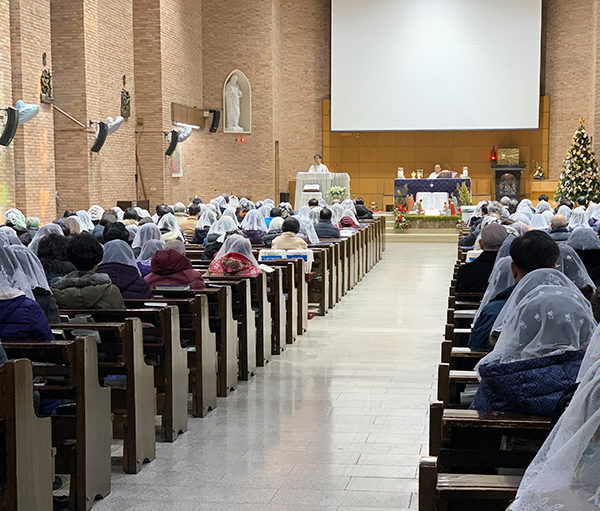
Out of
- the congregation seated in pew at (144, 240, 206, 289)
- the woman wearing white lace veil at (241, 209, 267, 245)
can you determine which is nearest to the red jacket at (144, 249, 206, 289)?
the congregation seated in pew at (144, 240, 206, 289)

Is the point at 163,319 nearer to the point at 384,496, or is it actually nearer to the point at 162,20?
the point at 384,496

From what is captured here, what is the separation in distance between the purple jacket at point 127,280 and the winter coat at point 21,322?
211cm

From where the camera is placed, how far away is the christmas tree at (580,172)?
2505 cm

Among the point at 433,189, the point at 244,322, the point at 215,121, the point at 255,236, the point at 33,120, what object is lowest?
the point at 244,322

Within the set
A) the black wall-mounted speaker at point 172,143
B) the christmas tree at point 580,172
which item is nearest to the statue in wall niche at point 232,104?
the black wall-mounted speaker at point 172,143

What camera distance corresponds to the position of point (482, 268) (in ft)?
25.9

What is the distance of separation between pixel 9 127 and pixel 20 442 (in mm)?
11656

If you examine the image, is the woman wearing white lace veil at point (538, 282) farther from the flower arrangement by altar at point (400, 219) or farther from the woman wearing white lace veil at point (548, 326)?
the flower arrangement by altar at point (400, 219)

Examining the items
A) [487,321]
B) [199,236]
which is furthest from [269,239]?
[487,321]

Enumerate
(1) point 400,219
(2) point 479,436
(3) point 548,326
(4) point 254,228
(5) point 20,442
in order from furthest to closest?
(1) point 400,219 → (4) point 254,228 → (5) point 20,442 → (2) point 479,436 → (3) point 548,326

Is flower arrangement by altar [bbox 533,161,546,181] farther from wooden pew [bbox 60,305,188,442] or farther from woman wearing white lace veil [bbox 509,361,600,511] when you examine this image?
woman wearing white lace veil [bbox 509,361,600,511]

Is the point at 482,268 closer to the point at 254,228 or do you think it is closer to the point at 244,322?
the point at 244,322

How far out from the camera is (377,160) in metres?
29.0

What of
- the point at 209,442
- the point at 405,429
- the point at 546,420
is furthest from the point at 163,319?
the point at 546,420
